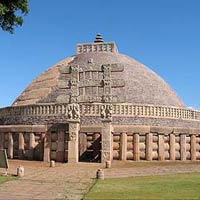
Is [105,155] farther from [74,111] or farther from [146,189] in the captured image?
[146,189]

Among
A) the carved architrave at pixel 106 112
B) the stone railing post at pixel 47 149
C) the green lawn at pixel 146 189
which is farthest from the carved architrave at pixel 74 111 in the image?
the green lawn at pixel 146 189

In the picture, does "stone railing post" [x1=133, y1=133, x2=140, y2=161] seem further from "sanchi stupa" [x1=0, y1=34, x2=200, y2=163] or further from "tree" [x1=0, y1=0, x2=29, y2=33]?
"tree" [x1=0, y1=0, x2=29, y2=33]

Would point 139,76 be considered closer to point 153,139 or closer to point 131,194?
point 153,139

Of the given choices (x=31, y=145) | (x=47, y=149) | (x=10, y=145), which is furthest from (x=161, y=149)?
(x=10, y=145)

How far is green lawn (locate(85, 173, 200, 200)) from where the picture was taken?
8.25 meters

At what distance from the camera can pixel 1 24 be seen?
1163cm

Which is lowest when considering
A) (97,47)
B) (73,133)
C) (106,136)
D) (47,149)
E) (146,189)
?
(146,189)

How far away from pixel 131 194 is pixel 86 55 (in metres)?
28.6

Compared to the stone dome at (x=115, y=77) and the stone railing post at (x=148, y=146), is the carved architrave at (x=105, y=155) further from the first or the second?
the stone dome at (x=115, y=77)

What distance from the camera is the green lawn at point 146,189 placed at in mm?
8250

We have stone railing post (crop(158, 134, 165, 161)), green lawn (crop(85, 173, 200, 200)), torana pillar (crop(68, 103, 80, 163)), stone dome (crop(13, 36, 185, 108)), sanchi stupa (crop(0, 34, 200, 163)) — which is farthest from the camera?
stone dome (crop(13, 36, 185, 108))

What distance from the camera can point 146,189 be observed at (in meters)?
9.31

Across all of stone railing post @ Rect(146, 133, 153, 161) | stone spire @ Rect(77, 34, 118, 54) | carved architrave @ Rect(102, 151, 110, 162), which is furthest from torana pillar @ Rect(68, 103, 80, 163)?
stone spire @ Rect(77, 34, 118, 54)

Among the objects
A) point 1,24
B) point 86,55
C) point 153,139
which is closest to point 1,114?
point 86,55
